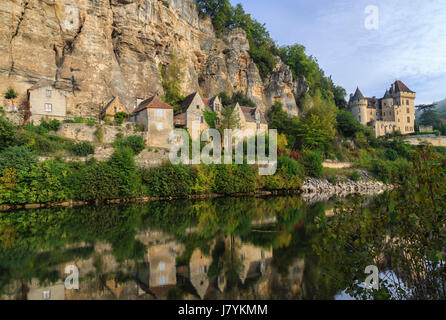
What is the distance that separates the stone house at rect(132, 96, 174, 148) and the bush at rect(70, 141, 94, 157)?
20.0 feet

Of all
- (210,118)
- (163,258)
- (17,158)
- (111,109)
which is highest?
(111,109)

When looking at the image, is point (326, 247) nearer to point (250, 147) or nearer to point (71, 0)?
point (250, 147)

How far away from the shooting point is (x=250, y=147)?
115ft

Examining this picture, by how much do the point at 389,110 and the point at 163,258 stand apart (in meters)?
66.3

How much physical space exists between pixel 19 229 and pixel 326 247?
47.3ft

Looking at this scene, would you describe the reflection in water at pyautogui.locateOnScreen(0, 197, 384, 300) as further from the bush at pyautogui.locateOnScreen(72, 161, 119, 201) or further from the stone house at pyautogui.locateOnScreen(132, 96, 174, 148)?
the stone house at pyautogui.locateOnScreen(132, 96, 174, 148)

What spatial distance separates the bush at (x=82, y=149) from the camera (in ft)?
82.5

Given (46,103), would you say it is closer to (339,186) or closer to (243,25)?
(339,186)

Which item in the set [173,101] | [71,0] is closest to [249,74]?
[173,101]

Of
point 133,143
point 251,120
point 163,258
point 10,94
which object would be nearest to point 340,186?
point 251,120

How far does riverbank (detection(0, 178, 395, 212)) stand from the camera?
21.5 meters

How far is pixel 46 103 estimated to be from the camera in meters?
27.8

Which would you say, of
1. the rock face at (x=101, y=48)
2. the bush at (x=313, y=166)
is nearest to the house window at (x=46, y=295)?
the rock face at (x=101, y=48)

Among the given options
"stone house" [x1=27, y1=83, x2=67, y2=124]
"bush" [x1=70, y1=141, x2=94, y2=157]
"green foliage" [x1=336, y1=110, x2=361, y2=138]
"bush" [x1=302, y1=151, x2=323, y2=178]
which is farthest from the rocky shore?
"stone house" [x1=27, y1=83, x2=67, y2=124]
